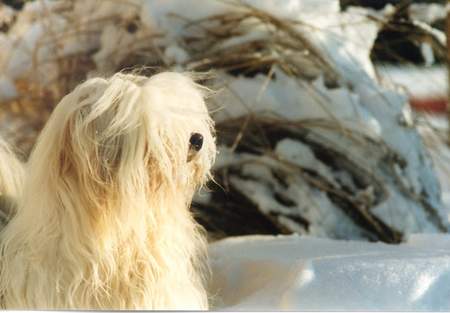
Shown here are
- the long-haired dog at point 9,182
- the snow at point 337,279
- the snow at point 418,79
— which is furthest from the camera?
the snow at point 418,79

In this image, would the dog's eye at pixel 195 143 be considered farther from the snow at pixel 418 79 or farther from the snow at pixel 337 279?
the snow at pixel 418 79

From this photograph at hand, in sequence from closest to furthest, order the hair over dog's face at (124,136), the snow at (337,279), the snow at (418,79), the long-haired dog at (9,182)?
the hair over dog's face at (124,136)
the snow at (337,279)
the long-haired dog at (9,182)
the snow at (418,79)

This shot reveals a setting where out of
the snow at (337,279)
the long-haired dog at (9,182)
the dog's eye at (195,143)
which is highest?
the dog's eye at (195,143)

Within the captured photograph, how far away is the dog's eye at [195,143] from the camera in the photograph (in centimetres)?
256

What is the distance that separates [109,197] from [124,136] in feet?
0.59

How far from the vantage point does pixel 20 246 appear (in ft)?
8.64

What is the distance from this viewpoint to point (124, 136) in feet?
8.25

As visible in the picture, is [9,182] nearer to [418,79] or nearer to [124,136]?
[124,136]

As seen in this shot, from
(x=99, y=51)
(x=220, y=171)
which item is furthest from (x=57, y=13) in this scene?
(x=220, y=171)

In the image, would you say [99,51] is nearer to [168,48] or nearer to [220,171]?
[168,48]

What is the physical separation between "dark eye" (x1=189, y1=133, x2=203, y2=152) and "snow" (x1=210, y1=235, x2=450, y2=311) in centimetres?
59

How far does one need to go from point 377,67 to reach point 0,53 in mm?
1744

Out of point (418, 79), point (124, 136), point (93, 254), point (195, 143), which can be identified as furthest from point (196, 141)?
point (418, 79)

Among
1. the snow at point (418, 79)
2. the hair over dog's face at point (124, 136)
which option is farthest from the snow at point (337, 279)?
the snow at point (418, 79)
